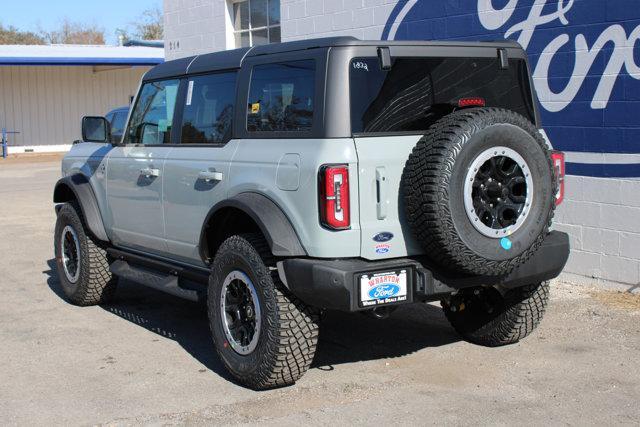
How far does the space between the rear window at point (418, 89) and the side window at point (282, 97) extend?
285 mm

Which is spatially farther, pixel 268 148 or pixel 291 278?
pixel 268 148

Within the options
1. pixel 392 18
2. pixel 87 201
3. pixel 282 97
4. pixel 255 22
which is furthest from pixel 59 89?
pixel 282 97

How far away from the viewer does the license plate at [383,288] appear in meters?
4.68

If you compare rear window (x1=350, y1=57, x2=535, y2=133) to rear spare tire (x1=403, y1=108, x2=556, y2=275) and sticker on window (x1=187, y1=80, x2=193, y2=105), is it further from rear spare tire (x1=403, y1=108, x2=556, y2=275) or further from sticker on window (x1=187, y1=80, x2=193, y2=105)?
sticker on window (x1=187, y1=80, x2=193, y2=105)

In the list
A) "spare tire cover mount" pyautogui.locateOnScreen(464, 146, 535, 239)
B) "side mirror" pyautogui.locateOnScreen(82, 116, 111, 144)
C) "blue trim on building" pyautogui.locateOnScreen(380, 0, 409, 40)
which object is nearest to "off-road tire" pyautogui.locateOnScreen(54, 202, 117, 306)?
"side mirror" pyautogui.locateOnScreen(82, 116, 111, 144)

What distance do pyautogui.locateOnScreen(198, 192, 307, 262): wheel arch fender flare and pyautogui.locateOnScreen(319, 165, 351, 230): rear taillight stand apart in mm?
242

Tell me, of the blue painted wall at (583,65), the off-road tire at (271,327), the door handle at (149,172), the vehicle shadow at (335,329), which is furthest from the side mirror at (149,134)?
the blue painted wall at (583,65)

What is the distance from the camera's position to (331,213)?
4.68 m

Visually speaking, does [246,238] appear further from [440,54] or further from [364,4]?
[364,4]

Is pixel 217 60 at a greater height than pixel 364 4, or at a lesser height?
lesser

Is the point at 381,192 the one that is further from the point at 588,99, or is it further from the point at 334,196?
the point at 588,99

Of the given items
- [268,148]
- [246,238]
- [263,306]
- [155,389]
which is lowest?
[155,389]

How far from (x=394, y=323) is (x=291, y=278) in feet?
7.08

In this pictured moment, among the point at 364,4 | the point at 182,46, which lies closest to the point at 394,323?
the point at 364,4
